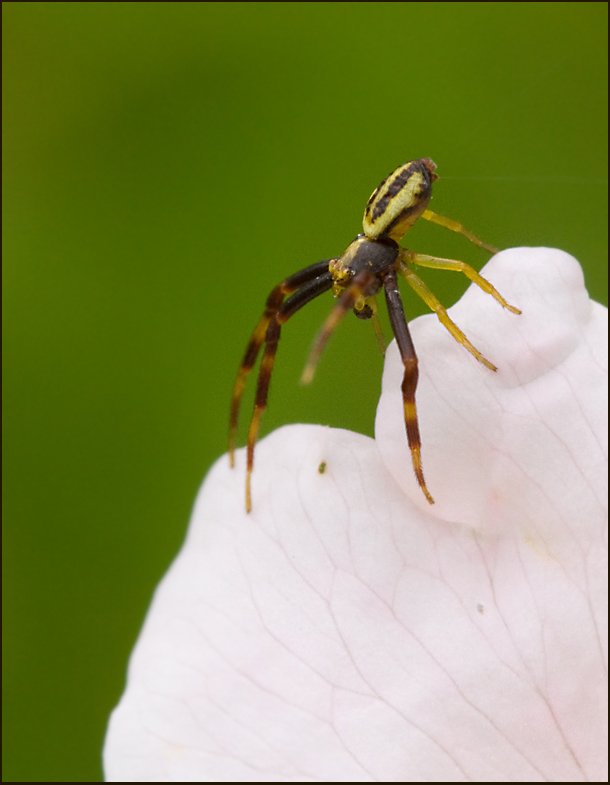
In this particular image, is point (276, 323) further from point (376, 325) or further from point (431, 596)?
point (431, 596)

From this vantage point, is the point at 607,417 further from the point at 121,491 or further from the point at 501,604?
the point at 121,491

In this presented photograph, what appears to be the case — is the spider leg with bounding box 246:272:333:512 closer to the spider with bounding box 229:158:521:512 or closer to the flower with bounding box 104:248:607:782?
the spider with bounding box 229:158:521:512

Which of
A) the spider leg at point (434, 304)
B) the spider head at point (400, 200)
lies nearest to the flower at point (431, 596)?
the spider leg at point (434, 304)

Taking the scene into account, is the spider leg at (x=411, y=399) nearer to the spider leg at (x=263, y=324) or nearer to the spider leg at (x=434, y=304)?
the spider leg at (x=434, y=304)

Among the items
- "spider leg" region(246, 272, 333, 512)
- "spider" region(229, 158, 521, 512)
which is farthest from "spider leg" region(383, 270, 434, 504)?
"spider leg" region(246, 272, 333, 512)

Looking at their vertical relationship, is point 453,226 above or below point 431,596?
above

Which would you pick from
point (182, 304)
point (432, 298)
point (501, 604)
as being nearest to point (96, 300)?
point (182, 304)

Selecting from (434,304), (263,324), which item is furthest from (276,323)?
(434,304)
